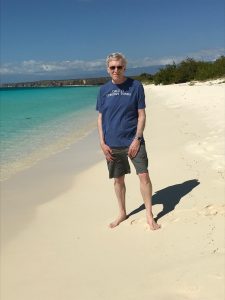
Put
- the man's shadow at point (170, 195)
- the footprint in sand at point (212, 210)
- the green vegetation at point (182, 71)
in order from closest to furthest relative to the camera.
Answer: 1. the footprint in sand at point (212, 210)
2. the man's shadow at point (170, 195)
3. the green vegetation at point (182, 71)

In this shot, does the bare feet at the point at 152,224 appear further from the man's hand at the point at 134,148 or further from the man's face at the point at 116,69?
the man's face at the point at 116,69

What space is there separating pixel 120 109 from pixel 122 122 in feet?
0.45

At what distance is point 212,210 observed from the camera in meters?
4.51

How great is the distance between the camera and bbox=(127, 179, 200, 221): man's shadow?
4.85m

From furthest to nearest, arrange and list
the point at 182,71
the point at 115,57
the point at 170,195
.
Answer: the point at 182,71
the point at 170,195
the point at 115,57

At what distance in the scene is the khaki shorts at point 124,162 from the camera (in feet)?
14.0

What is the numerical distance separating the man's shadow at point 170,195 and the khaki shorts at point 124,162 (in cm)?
63

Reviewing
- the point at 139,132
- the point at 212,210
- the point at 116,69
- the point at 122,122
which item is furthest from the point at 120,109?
the point at 212,210

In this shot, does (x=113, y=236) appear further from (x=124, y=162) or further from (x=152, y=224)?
(x=124, y=162)

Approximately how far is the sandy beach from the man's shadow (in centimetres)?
1

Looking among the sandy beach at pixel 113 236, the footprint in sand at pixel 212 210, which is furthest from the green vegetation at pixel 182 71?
the footprint in sand at pixel 212 210

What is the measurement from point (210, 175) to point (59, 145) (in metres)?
6.63

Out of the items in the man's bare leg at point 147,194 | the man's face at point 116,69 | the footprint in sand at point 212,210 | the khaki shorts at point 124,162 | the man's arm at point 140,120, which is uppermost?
the man's face at point 116,69

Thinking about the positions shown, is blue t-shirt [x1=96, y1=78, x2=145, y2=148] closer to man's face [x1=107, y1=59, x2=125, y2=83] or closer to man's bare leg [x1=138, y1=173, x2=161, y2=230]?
man's face [x1=107, y1=59, x2=125, y2=83]
